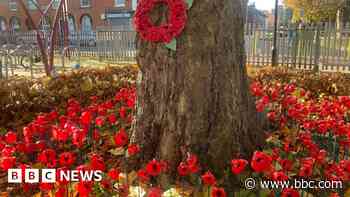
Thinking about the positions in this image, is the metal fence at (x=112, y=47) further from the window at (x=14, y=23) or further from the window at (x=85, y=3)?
the window at (x=14, y=23)

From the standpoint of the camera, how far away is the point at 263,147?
3.02m

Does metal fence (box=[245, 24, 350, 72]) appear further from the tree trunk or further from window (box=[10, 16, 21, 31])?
window (box=[10, 16, 21, 31])

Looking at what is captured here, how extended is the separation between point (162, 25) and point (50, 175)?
132 cm

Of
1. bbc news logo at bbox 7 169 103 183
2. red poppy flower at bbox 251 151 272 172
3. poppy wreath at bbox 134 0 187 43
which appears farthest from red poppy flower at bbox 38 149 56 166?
red poppy flower at bbox 251 151 272 172

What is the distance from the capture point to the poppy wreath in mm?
2500

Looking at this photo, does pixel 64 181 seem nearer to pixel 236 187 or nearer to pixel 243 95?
pixel 236 187

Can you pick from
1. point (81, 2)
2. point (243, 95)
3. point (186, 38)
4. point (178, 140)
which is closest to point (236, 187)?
point (178, 140)

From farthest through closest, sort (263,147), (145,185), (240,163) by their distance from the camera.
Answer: (263,147) < (145,185) < (240,163)

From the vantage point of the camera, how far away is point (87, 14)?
37.9 meters

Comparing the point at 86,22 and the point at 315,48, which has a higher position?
the point at 86,22

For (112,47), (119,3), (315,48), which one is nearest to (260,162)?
(315,48)

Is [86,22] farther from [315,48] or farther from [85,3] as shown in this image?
[315,48]

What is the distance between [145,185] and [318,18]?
2580cm

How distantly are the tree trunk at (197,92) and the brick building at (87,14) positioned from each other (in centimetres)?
3084
